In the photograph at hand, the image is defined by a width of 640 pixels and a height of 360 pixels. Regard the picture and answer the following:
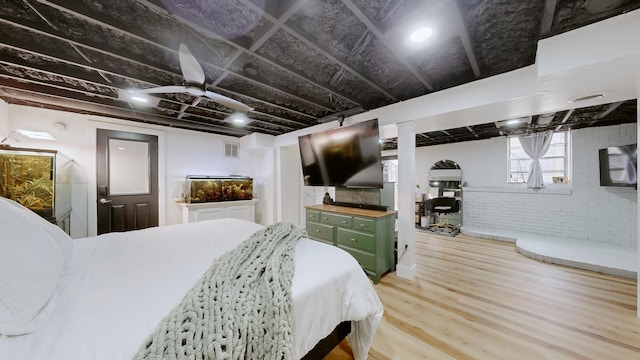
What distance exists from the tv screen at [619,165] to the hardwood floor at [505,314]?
71.2 inches

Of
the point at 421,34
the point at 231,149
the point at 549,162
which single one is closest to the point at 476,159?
the point at 549,162

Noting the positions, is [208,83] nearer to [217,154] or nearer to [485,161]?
[217,154]

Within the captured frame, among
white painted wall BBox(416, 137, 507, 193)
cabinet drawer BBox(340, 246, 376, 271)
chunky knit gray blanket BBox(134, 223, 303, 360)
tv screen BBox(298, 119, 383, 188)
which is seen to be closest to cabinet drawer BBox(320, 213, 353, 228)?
cabinet drawer BBox(340, 246, 376, 271)

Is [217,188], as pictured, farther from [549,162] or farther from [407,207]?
[549,162]

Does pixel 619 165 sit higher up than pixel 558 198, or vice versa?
pixel 619 165

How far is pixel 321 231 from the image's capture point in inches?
134

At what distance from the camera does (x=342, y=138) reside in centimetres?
319

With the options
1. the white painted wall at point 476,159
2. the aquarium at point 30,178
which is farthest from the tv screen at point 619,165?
the aquarium at point 30,178

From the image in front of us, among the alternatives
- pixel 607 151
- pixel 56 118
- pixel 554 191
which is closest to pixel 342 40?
pixel 56 118

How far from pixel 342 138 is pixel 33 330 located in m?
3.03

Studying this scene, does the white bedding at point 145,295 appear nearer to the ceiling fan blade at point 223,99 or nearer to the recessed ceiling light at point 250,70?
the ceiling fan blade at point 223,99

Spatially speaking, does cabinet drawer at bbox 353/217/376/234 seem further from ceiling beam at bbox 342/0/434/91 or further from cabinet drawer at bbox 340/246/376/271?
ceiling beam at bbox 342/0/434/91

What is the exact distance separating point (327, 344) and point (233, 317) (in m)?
0.76

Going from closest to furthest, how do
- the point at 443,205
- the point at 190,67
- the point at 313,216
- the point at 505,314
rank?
the point at 190,67 → the point at 505,314 → the point at 313,216 → the point at 443,205
